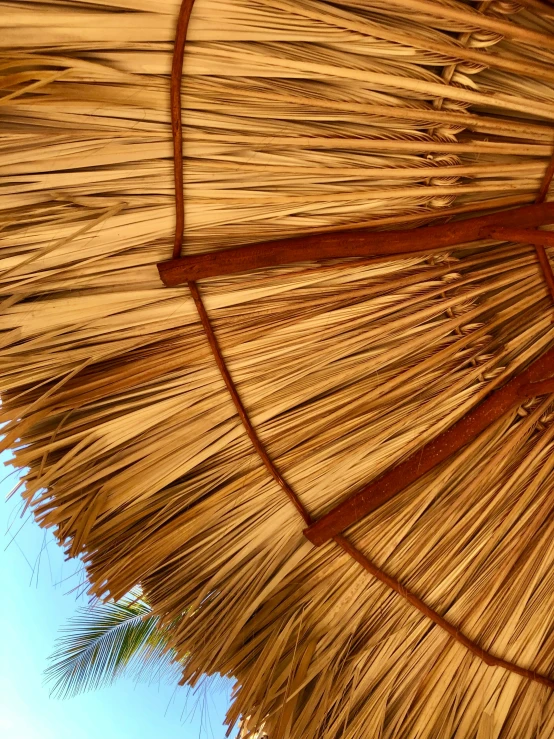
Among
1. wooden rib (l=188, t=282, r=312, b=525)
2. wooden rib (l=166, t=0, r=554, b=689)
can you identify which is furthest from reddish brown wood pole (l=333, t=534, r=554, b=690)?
wooden rib (l=188, t=282, r=312, b=525)

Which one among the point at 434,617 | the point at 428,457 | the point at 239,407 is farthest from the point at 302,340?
the point at 434,617

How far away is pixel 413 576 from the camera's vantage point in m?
2.99

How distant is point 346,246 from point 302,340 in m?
0.37

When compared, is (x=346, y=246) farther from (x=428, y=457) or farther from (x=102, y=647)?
(x=102, y=647)

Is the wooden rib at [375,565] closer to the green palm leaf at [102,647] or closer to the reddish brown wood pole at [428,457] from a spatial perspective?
the reddish brown wood pole at [428,457]

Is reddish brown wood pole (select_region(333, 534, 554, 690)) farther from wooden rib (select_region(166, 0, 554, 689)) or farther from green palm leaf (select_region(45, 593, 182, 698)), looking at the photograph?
green palm leaf (select_region(45, 593, 182, 698))

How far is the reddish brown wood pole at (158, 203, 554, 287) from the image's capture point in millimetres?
2439

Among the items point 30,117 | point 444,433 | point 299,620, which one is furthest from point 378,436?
point 30,117

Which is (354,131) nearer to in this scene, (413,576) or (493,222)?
(493,222)

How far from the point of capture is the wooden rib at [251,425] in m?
2.12

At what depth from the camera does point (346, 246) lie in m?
2.54

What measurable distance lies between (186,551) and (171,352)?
726mm

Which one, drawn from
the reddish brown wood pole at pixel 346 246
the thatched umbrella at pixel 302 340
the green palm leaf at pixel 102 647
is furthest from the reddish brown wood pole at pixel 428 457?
the green palm leaf at pixel 102 647

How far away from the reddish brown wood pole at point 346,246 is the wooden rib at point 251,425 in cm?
7
